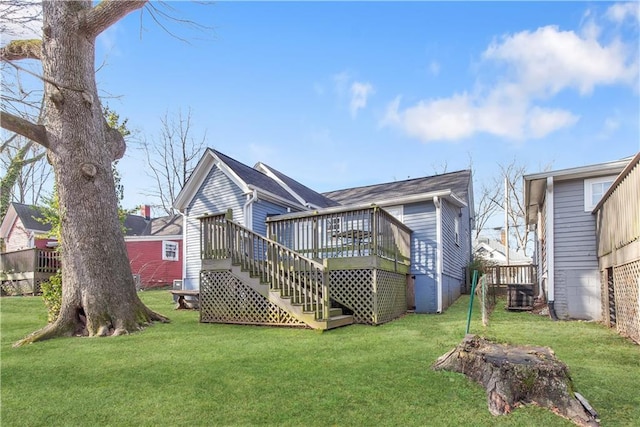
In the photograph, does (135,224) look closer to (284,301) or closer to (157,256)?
(157,256)

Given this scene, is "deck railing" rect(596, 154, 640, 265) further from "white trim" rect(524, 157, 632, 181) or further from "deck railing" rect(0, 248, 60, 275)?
"deck railing" rect(0, 248, 60, 275)

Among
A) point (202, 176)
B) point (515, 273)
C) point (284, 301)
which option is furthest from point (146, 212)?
point (515, 273)

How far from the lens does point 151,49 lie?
9547mm

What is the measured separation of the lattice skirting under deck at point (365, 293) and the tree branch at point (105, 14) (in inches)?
270

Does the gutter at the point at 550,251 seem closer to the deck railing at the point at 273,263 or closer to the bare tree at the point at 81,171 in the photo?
the deck railing at the point at 273,263

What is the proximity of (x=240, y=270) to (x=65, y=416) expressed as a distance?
5109mm

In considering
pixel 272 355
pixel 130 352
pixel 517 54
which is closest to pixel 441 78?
pixel 517 54

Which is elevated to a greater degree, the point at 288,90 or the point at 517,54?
the point at 517,54

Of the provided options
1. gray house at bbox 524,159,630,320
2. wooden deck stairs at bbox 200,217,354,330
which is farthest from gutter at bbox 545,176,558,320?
wooden deck stairs at bbox 200,217,354,330

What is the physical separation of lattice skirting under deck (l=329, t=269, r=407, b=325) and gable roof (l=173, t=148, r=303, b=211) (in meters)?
4.66

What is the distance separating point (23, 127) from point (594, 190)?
12038mm

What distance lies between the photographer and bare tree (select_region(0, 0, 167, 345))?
717 centimetres

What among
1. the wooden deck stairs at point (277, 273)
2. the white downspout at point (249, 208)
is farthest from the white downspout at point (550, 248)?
the white downspout at point (249, 208)

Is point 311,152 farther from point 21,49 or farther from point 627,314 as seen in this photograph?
point 627,314
